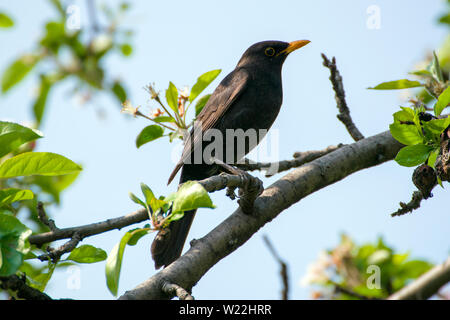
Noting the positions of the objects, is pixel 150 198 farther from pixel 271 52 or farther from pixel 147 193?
pixel 271 52

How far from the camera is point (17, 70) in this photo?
4.64 m

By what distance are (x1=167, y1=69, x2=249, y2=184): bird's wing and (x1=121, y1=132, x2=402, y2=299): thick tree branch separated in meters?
1.14

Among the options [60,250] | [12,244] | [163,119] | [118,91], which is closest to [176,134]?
[163,119]

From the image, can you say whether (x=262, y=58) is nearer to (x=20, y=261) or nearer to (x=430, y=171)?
(x=430, y=171)

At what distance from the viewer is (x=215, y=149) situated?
5090 mm

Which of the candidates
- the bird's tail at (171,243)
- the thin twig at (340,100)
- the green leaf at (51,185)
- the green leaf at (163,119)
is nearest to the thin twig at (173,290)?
the bird's tail at (171,243)

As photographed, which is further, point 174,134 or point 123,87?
point 123,87

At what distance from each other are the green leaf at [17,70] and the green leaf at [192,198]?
8.96 ft

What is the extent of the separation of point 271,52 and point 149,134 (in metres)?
2.48

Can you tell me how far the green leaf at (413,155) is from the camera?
2.84 meters
